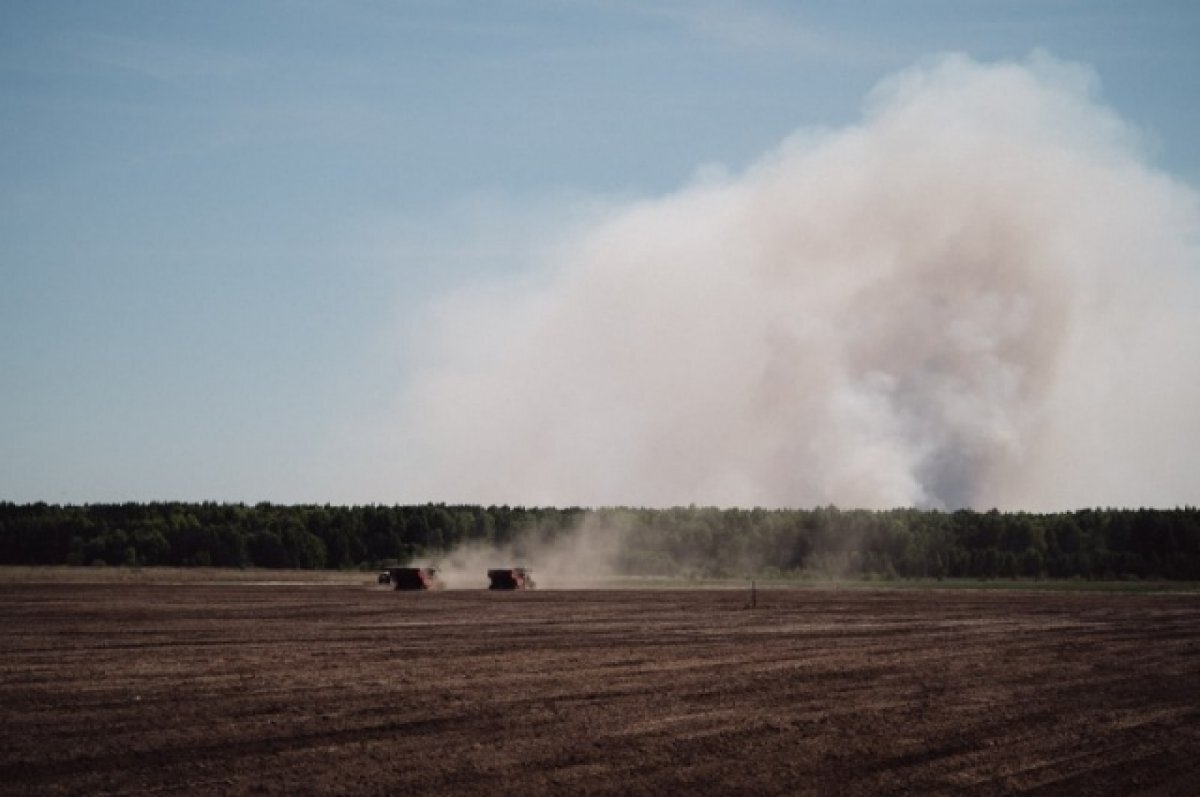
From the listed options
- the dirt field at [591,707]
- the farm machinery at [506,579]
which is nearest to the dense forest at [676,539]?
the farm machinery at [506,579]

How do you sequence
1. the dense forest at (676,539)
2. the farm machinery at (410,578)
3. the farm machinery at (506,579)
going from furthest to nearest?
the dense forest at (676,539) < the farm machinery at (506,579) < the farm machinery at (410,578)

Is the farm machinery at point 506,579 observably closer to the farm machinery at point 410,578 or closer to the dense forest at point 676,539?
the farm machinery at point 410,578

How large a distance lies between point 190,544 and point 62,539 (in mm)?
20921

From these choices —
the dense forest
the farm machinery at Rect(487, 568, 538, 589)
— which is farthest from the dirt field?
the dense forest

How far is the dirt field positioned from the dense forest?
3959 inches

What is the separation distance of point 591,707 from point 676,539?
147 meters

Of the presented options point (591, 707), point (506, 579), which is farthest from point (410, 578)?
point (591, 707)

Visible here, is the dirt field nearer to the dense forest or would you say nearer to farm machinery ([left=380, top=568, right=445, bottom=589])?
farm machinery ([left=380, top=568, right=445, bottom=589])

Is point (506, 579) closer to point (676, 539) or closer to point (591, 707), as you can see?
point (591, 707)

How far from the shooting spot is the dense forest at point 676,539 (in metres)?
143

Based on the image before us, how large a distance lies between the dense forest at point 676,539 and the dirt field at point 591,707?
330 ft

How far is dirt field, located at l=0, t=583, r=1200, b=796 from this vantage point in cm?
1723

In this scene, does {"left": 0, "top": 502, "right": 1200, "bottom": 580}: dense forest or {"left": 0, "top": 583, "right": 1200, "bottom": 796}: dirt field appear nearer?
{"left": 0, "top": 583, "right": 1200, "bottom": 796}: dirt field

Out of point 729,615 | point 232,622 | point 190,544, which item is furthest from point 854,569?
point 232,622
